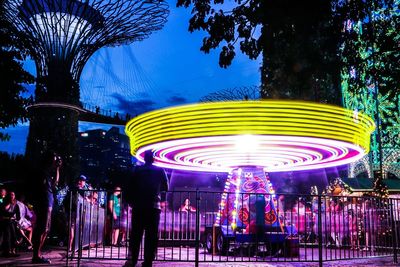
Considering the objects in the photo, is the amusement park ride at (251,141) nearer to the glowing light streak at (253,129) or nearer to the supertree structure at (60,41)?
Answer: the glowing light streak at (253,129)

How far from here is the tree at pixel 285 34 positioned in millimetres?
8680

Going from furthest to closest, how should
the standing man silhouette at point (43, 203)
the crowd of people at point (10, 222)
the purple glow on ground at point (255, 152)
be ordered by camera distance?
the crowd of people at point (10, 222) < the purple glow on ground at point (255, 152) < the standing man silhouette at point (43, 203)

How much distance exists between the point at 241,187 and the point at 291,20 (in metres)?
4.52

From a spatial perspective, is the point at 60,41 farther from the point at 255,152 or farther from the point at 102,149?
the point at 102,149

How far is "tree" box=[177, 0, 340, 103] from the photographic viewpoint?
868cm

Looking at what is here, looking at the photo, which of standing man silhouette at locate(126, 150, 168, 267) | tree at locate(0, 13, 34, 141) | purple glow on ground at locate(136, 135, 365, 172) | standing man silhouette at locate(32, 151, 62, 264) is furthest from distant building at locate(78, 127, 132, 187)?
standing man silhouette at locate(126, 150, 168, 267)

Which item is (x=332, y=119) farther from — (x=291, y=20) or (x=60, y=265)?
(x=60, y=265)

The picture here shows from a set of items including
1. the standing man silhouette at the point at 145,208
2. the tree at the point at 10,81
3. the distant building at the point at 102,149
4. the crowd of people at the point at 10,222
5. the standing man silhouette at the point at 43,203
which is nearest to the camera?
the standing man silhouette at the point at 145,208

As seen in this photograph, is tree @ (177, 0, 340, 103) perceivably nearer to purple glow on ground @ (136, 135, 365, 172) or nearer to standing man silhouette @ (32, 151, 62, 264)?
purple glow on ground @ (136, 135, 365, 172)

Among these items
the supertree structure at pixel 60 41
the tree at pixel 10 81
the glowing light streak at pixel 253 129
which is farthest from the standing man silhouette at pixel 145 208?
the supertree structure at pixel 60 41

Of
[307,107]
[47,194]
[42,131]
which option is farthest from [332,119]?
[42,131]

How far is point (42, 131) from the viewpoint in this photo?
32.8 m

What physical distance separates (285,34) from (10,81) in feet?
28.6

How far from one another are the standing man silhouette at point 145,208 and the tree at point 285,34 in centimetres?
380
